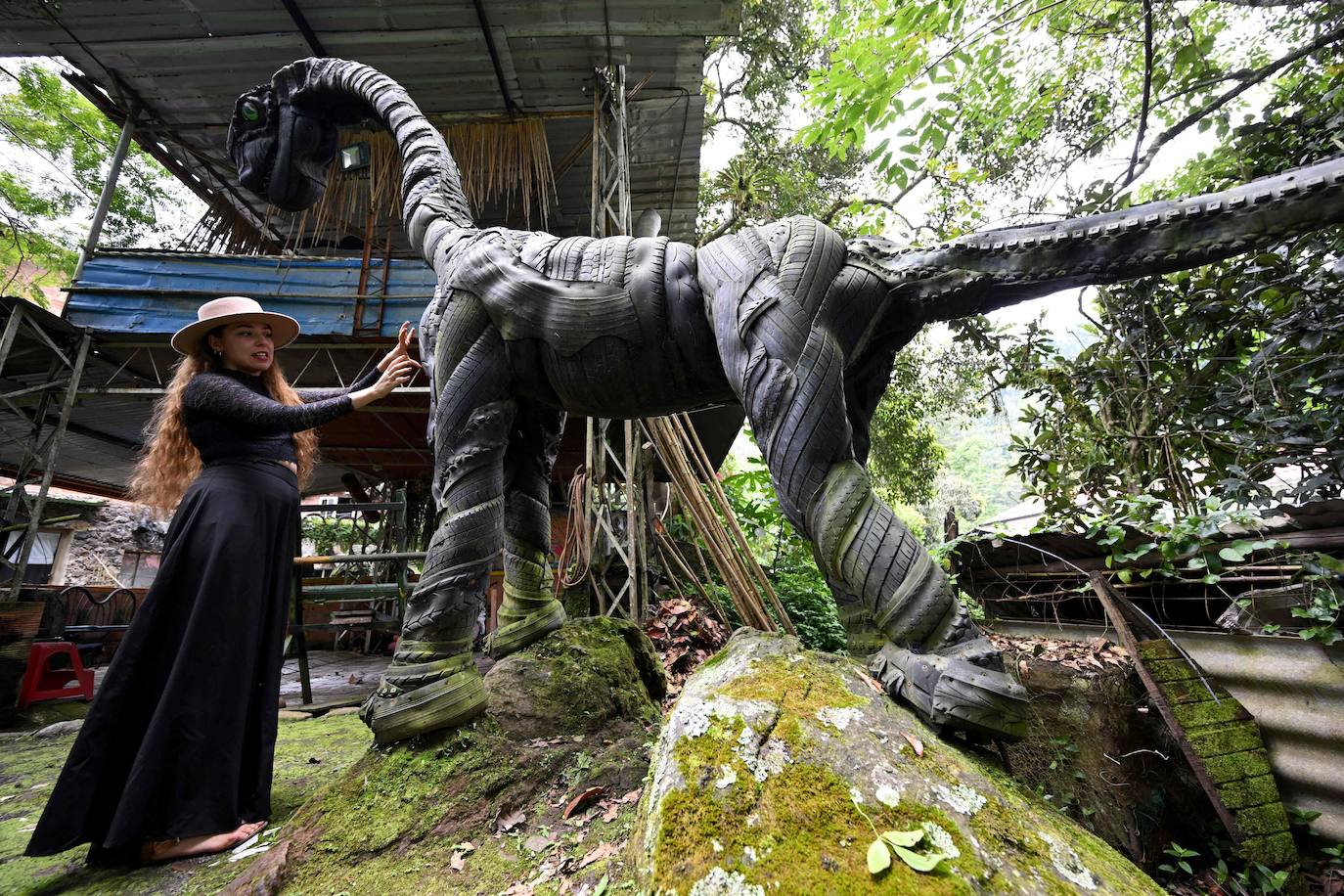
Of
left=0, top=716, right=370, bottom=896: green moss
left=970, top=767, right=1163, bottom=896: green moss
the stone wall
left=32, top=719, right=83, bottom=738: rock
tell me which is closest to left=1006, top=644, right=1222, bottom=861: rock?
left=970, top=767, right=1163, bottom=896: green moss

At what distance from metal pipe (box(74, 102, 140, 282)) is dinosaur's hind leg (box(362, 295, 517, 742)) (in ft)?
21.6

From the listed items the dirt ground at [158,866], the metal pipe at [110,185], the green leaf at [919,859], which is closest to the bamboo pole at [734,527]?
the dirt ground at [158,866]

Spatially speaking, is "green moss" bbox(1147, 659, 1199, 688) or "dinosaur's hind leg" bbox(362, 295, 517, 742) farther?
"green moss" bbox(1147, 659, 1199, 688)

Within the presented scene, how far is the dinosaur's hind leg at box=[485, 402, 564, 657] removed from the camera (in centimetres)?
266

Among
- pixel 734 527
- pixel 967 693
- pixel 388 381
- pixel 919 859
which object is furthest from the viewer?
pixel 734 527

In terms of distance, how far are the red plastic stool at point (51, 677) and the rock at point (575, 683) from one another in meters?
3.64

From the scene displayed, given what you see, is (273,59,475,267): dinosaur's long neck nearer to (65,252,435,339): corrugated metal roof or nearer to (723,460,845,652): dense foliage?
(723,460,845,652): dense foliage

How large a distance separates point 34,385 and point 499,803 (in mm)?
7031

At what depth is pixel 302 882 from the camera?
5.01 ft

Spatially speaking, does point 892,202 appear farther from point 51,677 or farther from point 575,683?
point 51,677

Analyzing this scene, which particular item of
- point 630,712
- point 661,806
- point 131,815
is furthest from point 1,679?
point 661,806

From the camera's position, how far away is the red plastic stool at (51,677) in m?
3.86

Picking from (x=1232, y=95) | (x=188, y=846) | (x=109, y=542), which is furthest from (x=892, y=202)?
(x=109, y=542)

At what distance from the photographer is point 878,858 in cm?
90
